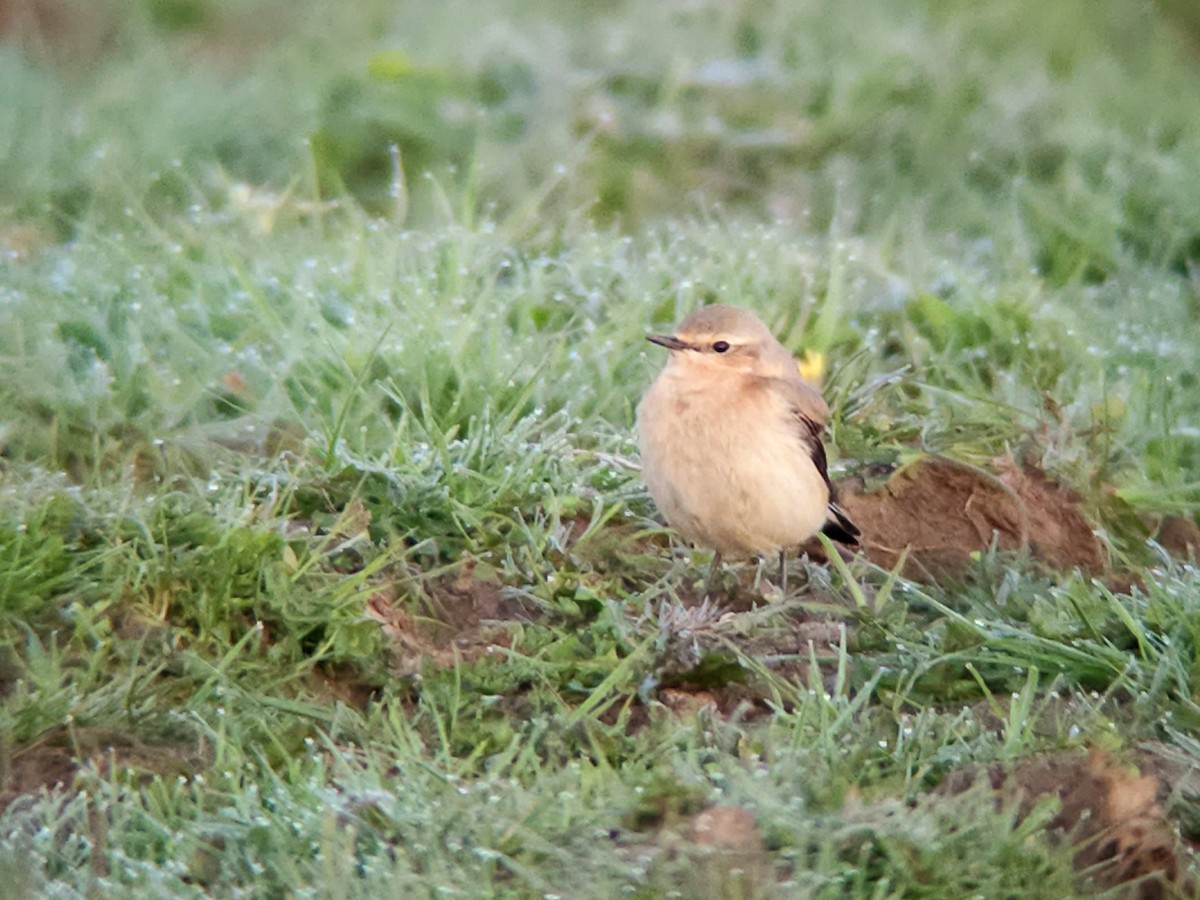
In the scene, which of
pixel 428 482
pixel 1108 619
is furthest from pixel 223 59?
pixel 1108 619

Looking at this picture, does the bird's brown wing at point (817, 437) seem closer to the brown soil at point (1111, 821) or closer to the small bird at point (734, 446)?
the small bird at point (734, 446)

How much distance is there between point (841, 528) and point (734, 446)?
512 millimetres

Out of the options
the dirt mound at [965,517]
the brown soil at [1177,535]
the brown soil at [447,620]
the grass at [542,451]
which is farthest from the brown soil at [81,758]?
the brown soil at [1177,535]

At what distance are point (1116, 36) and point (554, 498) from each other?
24.1 ft

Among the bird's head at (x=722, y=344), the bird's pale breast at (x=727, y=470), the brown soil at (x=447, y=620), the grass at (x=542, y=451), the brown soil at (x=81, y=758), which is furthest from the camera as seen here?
the bird's head at (x=722, y=344)

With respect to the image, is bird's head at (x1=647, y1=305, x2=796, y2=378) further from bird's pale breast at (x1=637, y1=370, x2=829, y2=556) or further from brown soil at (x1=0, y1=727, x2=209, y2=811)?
brown soil at (x1=0, y1=727, x2=209, y2=811)

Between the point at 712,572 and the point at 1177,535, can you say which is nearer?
the point at 712,572

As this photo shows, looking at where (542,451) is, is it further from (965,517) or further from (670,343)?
(965,517)

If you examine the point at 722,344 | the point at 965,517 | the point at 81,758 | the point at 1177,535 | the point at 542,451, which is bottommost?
the point at 1177,535

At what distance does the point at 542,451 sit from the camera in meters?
5.72

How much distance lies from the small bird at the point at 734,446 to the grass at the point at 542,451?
8.5 inches

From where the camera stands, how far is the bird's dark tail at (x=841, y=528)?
5680 millimetres

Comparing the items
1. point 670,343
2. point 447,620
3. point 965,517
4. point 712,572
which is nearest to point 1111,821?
point 712,572

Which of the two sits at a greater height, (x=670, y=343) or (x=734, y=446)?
(x=670, y=343)
